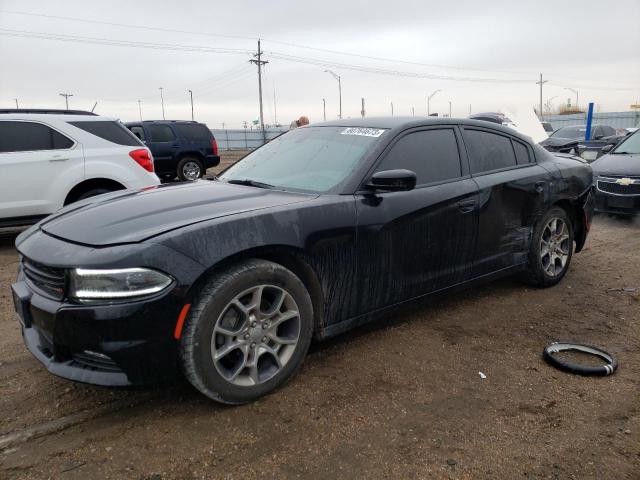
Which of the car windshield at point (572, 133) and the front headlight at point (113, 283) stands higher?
the car windshield at point (572, 133)

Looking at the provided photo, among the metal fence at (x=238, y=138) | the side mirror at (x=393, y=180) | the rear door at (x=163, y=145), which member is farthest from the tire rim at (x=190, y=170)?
the metal fence at (x=238, y=138)

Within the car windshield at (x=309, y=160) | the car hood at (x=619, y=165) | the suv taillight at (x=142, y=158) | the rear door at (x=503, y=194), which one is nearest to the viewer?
the car windshield at (x=309, y=160)

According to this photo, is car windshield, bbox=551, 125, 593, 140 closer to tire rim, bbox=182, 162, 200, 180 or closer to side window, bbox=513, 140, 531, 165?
tire rim, bbox=182, 162, 200, 180

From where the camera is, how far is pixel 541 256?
4.63 metres

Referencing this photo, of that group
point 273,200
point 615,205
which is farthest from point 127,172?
point 615,205

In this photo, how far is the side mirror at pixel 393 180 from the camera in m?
3.10

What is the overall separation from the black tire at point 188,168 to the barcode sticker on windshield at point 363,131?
11.8 metres

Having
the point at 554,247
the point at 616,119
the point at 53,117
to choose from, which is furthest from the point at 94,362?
the point at 616,119

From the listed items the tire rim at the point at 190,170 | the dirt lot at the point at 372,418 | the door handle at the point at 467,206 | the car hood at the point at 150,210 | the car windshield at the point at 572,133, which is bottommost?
the dirt lot at the point at 372,418

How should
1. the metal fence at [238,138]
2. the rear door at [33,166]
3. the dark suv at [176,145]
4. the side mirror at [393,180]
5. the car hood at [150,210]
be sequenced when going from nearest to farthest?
the car hood at [150,210]
the side mirror at [393,180]
the rear door at [33,166]
the dark suv at [176,145]
the metal fence at [238,138]

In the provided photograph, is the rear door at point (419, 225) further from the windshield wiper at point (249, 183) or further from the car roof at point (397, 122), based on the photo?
the windshield wiper at point (249, 183)

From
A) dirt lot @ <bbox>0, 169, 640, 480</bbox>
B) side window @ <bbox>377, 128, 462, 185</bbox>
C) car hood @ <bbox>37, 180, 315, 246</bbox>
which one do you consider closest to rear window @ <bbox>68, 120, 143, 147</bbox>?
dirt lot @ <bbox>0, 169, 640, 480</bbox>

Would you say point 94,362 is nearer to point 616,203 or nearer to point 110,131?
point 110,131

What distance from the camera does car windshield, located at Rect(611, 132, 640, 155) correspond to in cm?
872
